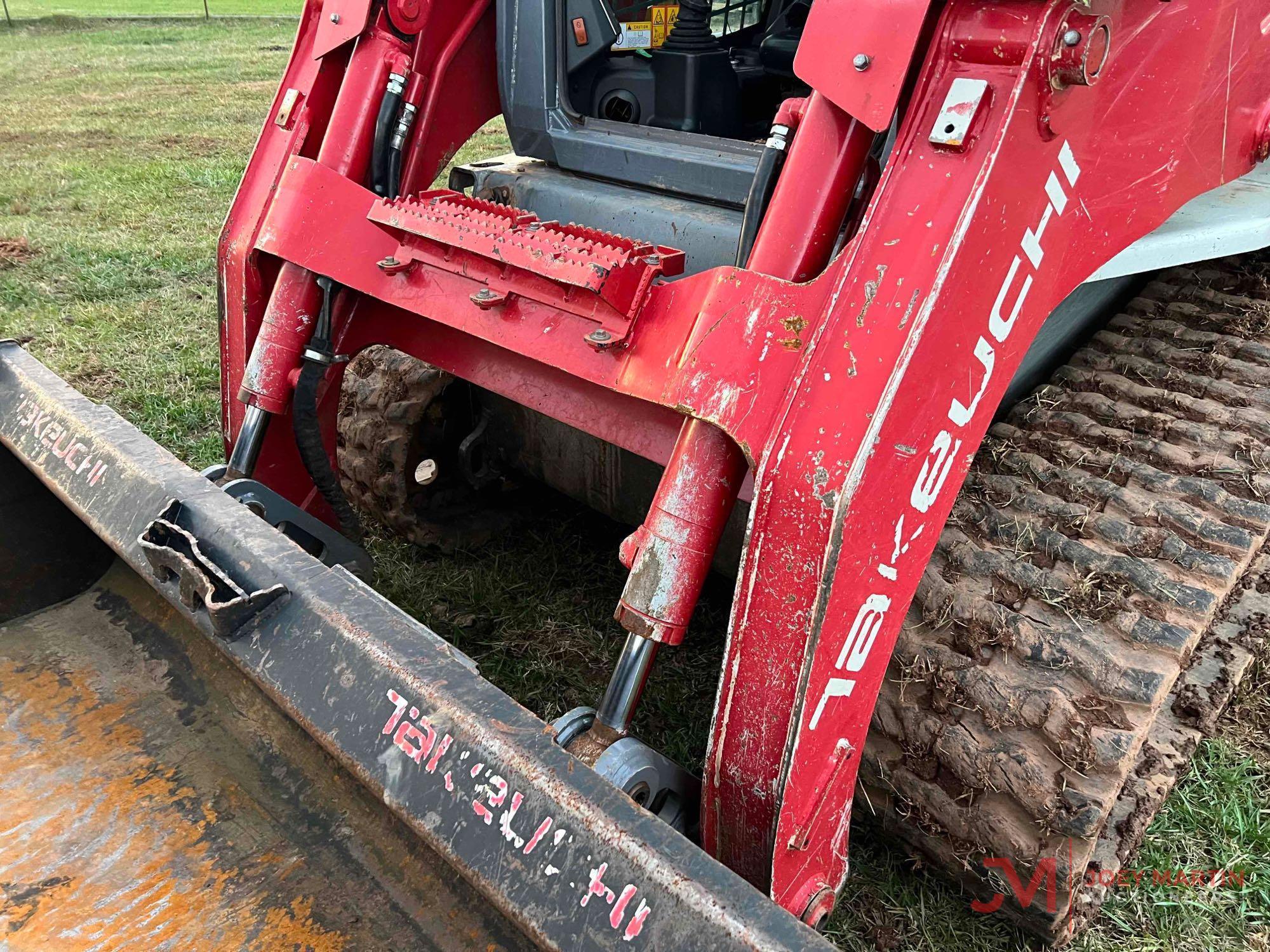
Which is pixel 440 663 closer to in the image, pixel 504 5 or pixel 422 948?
pixel 422 948

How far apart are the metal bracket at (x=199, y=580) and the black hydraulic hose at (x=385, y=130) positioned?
86cm

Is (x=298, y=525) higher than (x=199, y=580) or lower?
lower

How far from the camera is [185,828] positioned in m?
1.67

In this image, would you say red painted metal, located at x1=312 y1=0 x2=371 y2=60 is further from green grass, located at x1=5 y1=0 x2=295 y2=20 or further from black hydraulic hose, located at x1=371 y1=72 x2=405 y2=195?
green grass, located at x1=5 y1=0 x2=295 y2=20

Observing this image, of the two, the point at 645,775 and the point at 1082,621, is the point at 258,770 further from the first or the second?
the point at 1082,621

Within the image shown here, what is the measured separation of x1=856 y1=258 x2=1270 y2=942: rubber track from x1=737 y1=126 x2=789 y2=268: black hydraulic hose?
23.8 inches

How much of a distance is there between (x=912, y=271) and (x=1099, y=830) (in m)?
0.90

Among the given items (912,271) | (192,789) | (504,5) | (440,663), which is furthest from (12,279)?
(912,271)

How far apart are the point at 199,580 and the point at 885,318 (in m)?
1.03

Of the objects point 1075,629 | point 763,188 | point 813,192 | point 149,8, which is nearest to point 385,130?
point 763,188

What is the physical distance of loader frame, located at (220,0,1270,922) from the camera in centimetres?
129

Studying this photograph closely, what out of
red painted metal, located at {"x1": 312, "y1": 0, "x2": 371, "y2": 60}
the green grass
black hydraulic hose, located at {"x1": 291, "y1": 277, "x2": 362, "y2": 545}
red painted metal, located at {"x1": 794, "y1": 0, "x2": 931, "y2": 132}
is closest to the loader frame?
red painted metal, located at {"x1": 794, "y1": 0, "x2": 931, "y2": 132}

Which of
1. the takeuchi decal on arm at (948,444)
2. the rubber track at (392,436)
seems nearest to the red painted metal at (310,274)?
the rubber track at (392,436)

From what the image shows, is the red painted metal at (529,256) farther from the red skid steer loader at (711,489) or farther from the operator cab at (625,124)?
the operator cab at (625,124)
